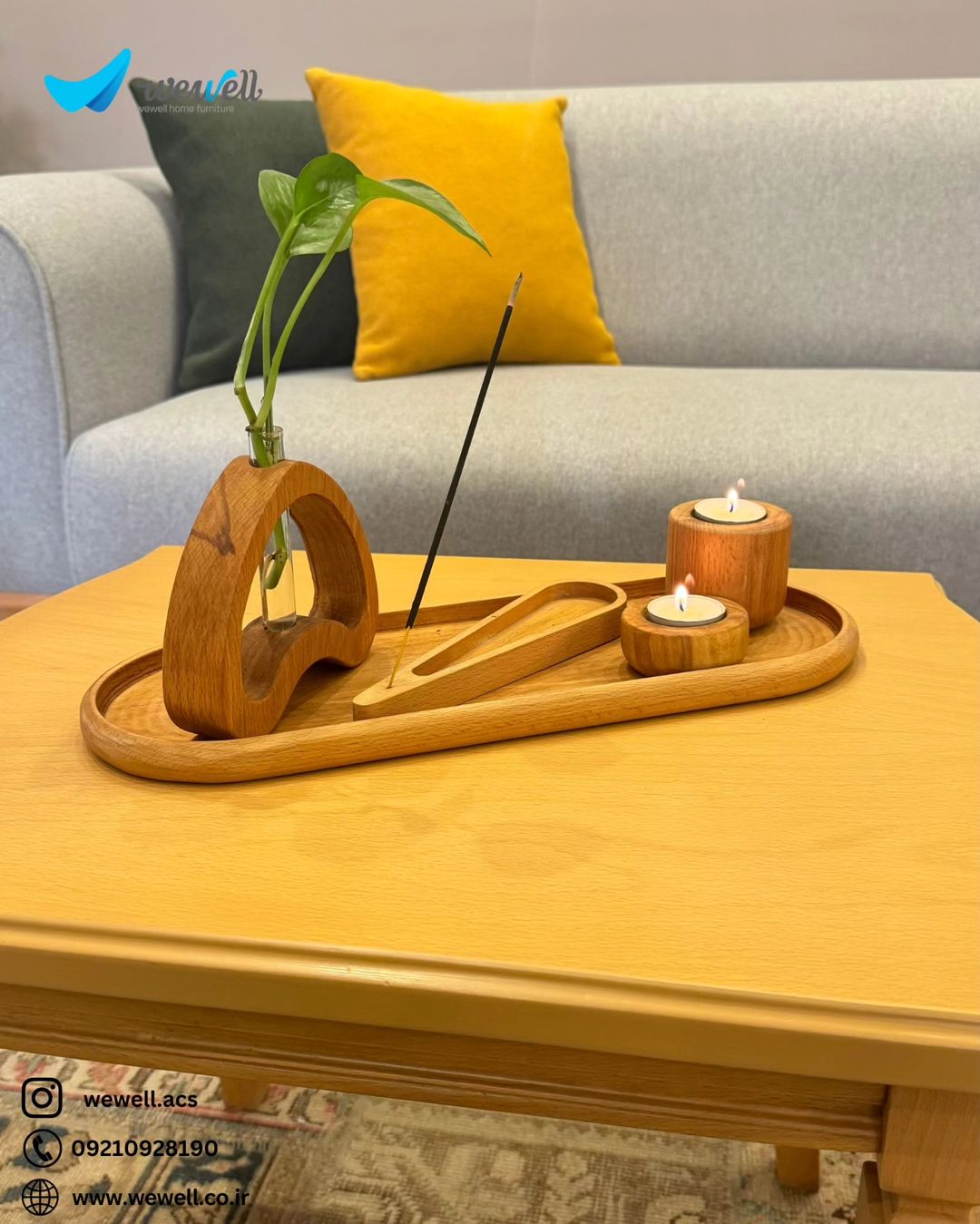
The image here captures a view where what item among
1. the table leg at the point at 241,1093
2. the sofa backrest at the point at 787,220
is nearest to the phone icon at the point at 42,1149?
the table leg at the point at 241,1093

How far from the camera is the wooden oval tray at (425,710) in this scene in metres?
0.64

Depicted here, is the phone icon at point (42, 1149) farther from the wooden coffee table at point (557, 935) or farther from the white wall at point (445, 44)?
the white wall at point (445, 44)

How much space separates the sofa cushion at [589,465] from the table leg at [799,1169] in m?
0.70

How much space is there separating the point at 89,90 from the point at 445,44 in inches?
38.6

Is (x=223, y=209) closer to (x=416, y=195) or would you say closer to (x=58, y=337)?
(x=58, y=337)

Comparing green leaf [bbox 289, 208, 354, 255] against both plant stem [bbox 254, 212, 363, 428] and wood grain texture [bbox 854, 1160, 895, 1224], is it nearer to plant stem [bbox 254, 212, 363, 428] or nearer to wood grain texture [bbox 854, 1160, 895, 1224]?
plant stem [bbox 254, 212, 363, 428]

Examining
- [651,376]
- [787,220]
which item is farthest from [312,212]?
[787,220]

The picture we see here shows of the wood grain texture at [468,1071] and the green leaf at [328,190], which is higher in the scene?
the green leaf at [328,190]

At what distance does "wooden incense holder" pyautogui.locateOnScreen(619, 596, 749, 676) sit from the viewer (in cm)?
73

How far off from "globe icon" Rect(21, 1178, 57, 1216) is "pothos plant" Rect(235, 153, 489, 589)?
67cm

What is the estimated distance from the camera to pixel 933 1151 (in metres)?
0.49

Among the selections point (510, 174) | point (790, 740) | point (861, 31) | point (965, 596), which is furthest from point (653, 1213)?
point (861, 31)

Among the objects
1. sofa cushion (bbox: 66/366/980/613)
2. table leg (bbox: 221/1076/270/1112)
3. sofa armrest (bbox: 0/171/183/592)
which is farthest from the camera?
sofa armrest (bbox: 0/171/183/592)

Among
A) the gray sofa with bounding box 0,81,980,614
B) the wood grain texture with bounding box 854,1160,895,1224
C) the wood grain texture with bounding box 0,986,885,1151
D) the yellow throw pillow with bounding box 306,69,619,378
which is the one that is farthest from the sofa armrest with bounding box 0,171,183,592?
the wood grain texture with bounding box 854,1160,895,1224
